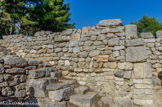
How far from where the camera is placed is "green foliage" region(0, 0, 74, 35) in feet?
26.3

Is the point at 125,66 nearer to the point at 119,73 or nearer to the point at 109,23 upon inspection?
the point at 119,73

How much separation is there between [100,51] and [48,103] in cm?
204

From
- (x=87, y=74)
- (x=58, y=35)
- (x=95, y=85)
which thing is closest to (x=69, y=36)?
(x=58, y=35)

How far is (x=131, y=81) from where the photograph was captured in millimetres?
3076

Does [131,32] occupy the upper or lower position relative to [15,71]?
upper

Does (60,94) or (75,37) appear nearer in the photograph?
(60,94)

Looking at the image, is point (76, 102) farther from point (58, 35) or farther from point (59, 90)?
point (58, 35)

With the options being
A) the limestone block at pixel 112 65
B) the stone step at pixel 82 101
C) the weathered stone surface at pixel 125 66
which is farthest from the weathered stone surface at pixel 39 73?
the weathered stone surface at pixel 125 66

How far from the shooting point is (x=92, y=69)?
3.50 meters

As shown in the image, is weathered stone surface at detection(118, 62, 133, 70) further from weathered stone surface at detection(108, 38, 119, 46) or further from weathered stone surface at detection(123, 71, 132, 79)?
weathered stone surface at detection(108, 38, 119, 46)

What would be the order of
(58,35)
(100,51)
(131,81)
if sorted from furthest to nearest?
(58,35)
(100,51)
(131,81)

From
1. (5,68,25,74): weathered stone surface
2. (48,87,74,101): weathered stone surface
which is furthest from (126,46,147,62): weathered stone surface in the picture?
(5,68,25,74): weathered stone surface

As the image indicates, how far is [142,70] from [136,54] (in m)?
0.45

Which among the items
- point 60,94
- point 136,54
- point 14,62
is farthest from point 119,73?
point 14,62
